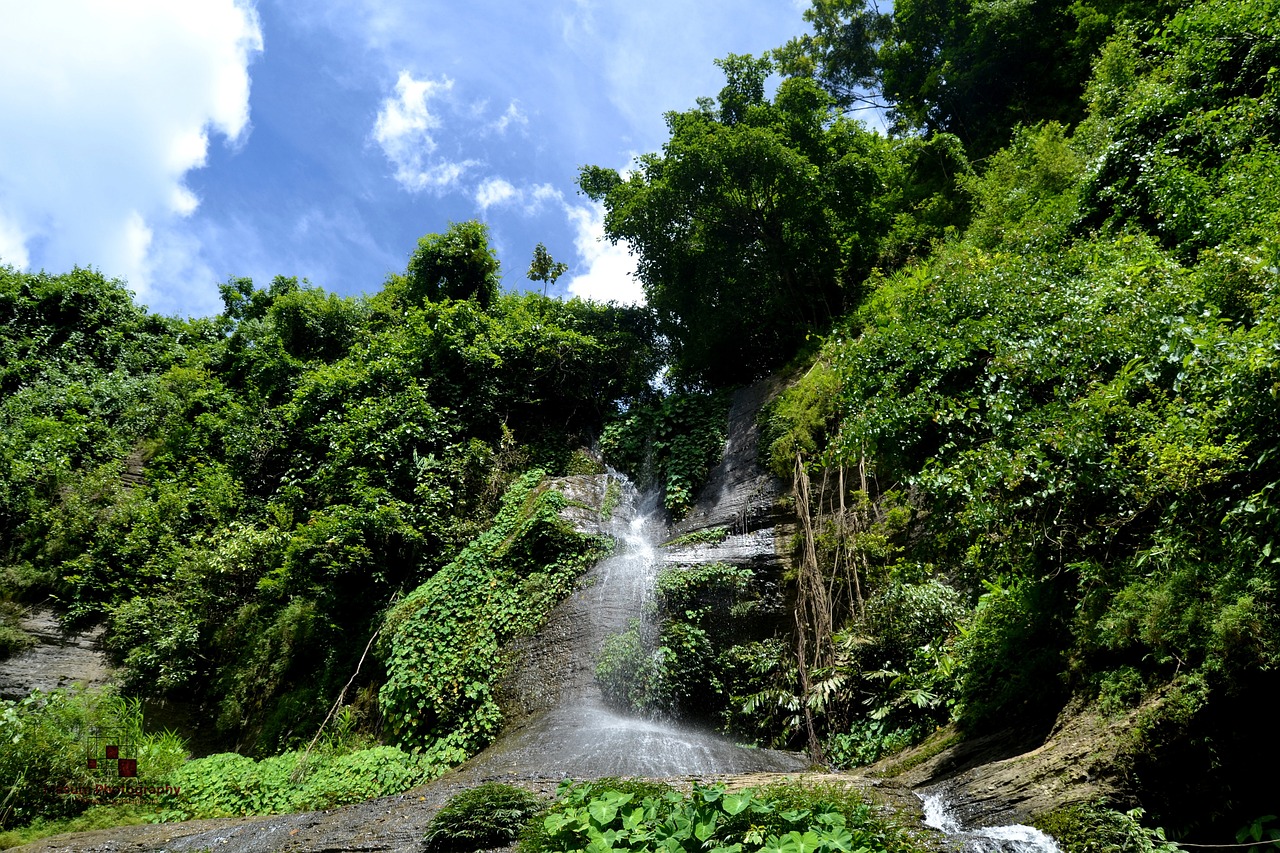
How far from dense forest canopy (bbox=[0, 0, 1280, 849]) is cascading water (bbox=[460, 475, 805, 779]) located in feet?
1.47

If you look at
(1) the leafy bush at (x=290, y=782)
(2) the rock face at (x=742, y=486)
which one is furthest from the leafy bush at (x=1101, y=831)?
(1) the leafy bush at (x=290, y=782)

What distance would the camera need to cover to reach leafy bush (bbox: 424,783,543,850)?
531 cm

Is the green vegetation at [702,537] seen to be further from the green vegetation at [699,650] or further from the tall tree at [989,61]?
the tall tree at [989,61]

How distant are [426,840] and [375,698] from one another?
18.8 feet

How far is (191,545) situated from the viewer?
14125 mm

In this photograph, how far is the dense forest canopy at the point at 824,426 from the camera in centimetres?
496

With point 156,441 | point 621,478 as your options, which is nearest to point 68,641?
point 156,441

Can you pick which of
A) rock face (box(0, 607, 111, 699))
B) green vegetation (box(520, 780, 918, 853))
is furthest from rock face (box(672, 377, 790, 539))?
rock face (box(0, 607, 111, 699))

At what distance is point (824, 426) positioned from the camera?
10969 millimetres

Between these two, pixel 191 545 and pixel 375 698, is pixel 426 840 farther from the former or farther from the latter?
pixel 191 545

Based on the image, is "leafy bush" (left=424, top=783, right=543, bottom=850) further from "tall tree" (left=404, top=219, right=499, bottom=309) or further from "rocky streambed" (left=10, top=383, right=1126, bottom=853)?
"tall tree" (left=404, top=219, right=499, bottom=309)

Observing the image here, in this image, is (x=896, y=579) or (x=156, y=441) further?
(x=156, y=441)

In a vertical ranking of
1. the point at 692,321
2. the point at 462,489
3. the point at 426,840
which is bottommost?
the point at 426,840

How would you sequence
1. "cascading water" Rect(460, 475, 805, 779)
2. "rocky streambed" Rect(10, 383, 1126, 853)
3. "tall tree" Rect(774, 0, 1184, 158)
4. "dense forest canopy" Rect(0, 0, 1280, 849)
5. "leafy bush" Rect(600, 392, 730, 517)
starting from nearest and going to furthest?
"rocky streambed" Rect(10, 383, 1126, 853)
"dense forest canopy" Rect(0, 0, 1280, 849)
"cascading water" Rect(460, 475, 805, 779)
"leafy bush" Rect(600, 392, 730, 517)
"tall tree" Rect(774, 0, 1184, 158)
